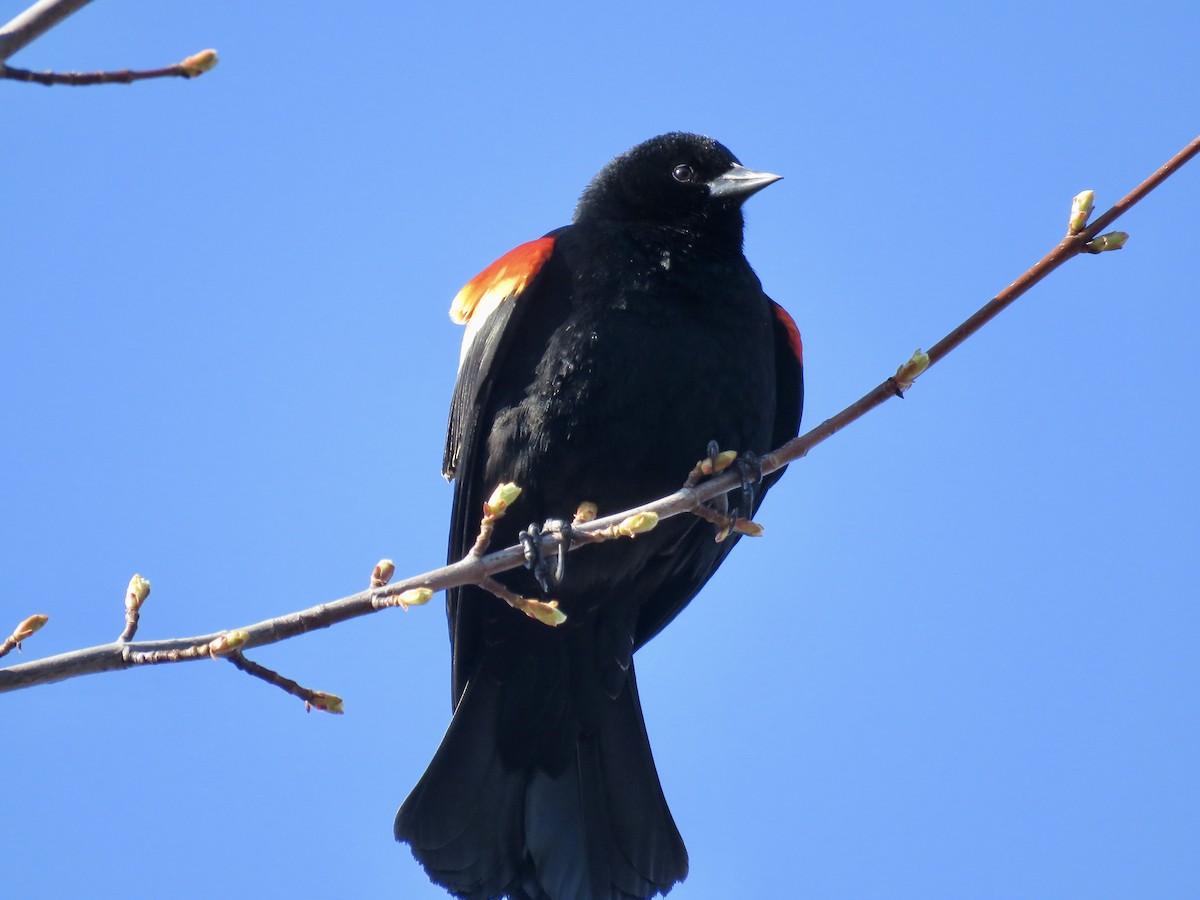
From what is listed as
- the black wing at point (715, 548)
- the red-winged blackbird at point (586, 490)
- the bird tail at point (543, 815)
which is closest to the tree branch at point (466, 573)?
the red-winged blackbird at point (586, 490)

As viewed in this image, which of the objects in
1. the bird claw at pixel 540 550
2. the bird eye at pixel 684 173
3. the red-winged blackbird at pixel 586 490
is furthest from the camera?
the bird eye at pixel 684 173

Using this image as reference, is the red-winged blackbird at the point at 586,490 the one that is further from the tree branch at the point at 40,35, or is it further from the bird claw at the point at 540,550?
the tree branch at the point at 40,35

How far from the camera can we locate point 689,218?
17.2ft

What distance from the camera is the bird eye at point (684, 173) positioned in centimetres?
546

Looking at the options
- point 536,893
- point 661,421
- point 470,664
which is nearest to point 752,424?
point 661,421

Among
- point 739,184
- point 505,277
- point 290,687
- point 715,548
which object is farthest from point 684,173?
point 290,687

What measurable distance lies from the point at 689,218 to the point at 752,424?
104cm

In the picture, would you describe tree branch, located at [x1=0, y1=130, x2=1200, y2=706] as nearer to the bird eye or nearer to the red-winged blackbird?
the red-winged blackbird

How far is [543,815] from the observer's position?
487cm

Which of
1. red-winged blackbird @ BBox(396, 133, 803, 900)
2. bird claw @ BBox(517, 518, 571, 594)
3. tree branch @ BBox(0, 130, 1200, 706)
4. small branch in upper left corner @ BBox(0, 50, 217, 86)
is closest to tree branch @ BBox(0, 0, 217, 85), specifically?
small branch in upper left corner @ BBox(0, 50, 217, 86)

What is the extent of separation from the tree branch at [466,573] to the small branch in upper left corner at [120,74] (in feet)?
3.66

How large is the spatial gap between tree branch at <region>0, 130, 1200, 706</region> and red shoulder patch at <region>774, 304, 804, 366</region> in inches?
79.1

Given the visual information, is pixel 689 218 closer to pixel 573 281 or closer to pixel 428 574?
pixel 573 281

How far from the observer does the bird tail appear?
4.68 metres
